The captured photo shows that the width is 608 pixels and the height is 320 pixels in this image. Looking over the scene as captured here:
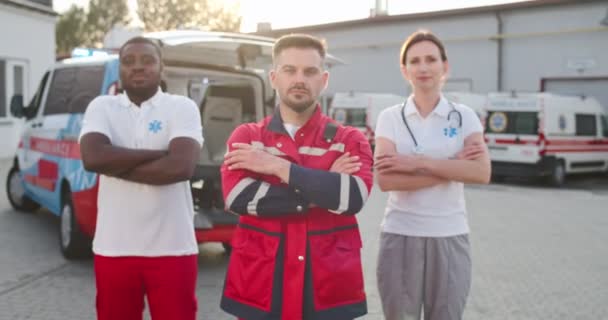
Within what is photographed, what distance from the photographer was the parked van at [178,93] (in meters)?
6.82

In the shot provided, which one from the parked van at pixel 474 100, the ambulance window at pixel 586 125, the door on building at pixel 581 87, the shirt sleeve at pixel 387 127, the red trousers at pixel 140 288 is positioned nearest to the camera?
the red trousers at pixel 140 288

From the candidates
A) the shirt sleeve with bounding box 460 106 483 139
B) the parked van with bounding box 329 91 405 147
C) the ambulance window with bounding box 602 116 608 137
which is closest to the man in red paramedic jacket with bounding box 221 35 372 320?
the shirt sleeve with bounding box 460 106 483 139

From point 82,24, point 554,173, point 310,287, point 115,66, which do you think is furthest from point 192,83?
point 82,24

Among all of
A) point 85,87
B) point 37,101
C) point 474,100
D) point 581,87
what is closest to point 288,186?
point 85,87

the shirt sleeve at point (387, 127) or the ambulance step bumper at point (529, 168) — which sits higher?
the shirt sleeve at point (387, 127)

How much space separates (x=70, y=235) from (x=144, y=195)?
4065 mm

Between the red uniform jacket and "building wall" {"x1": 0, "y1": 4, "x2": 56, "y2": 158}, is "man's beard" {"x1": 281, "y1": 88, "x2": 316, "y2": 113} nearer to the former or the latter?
the red uniform jacket

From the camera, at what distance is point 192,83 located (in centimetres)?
761

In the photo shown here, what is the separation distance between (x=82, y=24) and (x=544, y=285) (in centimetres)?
5724

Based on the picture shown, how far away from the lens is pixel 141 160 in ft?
11.9

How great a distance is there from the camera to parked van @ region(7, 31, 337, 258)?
22.4 feet

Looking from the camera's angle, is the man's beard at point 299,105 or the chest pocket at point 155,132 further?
the chest pocket at point 155,132

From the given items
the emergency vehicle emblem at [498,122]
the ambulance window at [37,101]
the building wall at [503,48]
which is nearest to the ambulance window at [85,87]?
the ambulance window at [37,101]

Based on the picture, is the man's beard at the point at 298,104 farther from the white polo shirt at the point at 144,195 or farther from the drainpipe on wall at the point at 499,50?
the drainpipe on wall at the point at 499,50
